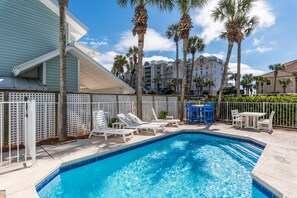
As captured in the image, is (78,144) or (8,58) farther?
(8,58)

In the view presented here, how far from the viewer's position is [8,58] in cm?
997

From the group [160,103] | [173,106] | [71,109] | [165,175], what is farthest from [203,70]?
[165,175]

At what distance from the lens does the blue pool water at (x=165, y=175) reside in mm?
Result: 4293

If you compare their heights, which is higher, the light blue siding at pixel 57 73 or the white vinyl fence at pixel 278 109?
the light blue siding at pixel 57 73

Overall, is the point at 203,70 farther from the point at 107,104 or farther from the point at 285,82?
the point at 107,104

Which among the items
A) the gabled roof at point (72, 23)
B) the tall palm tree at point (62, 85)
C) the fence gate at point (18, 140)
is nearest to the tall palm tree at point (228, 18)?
the gabled roof at point (72, 23)

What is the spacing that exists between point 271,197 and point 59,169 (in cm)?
522

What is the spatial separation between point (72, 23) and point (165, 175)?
12314 mm

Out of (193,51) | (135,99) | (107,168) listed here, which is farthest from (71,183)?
(193,51)

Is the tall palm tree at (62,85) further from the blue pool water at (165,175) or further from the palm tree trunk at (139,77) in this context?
the palm tree trunk at (139,77)

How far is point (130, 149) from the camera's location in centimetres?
754

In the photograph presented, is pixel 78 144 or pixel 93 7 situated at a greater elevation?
pixel 93 7

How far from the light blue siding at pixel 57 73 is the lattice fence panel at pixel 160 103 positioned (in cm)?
612

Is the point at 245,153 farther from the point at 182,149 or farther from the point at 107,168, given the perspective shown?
the point at 107,168
